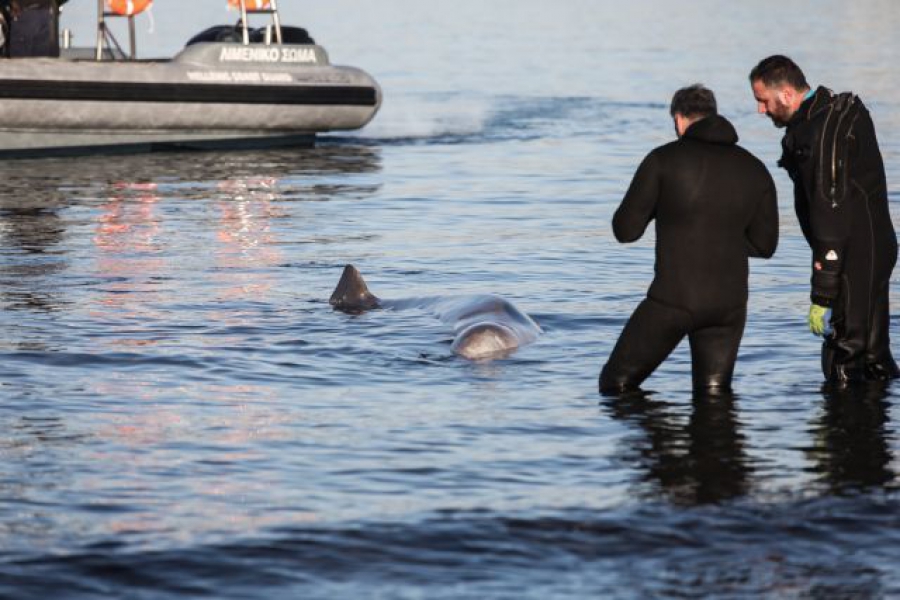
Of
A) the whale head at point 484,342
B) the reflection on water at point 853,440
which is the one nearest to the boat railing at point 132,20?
the whale head at point 484,342

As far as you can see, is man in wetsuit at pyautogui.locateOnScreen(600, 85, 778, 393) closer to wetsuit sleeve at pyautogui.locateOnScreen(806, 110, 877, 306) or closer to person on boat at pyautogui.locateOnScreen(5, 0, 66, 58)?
wetsuit sleeve at pyautogui.locateOnScreen(806, 110, 877, 306)

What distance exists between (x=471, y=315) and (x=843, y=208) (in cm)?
344

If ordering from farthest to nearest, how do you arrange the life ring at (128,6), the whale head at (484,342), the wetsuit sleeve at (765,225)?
the life ring at (128,6), the whale head at (484,342), the wetsuit sleeve at (765,225)

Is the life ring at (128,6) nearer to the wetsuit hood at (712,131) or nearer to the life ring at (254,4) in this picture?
the life ring at (254,4)

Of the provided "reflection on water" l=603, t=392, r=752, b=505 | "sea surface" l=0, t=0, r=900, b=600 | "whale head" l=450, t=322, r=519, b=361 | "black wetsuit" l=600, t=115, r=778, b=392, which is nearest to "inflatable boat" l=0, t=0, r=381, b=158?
"sea surface" l=0, t=0, r=900, b=600

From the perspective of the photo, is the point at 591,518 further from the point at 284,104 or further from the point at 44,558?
the point at 284,104

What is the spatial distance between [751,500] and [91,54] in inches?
718

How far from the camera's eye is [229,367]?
1052cm

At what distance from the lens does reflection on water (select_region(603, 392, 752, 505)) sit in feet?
25.6

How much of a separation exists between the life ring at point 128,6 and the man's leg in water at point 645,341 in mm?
14351

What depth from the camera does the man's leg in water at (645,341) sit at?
8461mm

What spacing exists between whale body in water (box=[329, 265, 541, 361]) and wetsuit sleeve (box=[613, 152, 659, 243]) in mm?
2630

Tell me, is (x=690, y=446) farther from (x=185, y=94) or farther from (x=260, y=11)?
(x=260, y=11)

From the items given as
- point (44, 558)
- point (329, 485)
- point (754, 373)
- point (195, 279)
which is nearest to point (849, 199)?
point (754, 373)
